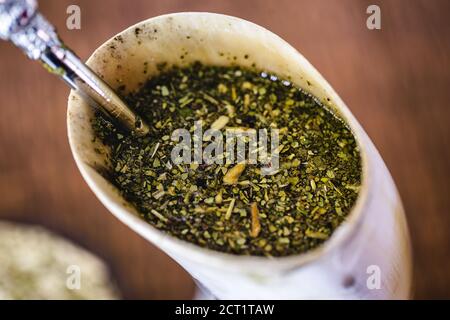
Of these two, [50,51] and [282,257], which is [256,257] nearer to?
[282,257]

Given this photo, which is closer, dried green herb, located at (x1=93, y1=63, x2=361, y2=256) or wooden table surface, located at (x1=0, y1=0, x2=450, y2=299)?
dried green herb, located at (x1=93, y1=63, x2=361, y2=256)

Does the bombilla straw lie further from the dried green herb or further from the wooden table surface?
the wooden table surface

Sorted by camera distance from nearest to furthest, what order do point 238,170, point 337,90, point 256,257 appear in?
point 256,257, point 238,170, point 337,90

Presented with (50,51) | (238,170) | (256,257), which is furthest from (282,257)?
(50,51)

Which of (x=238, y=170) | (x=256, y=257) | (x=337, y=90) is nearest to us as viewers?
(x=256, y=257)

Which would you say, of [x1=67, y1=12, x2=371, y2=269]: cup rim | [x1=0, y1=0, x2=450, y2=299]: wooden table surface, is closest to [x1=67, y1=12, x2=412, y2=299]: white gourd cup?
[x1=67, y1=12, x2=371, y2=269]: cup rim
